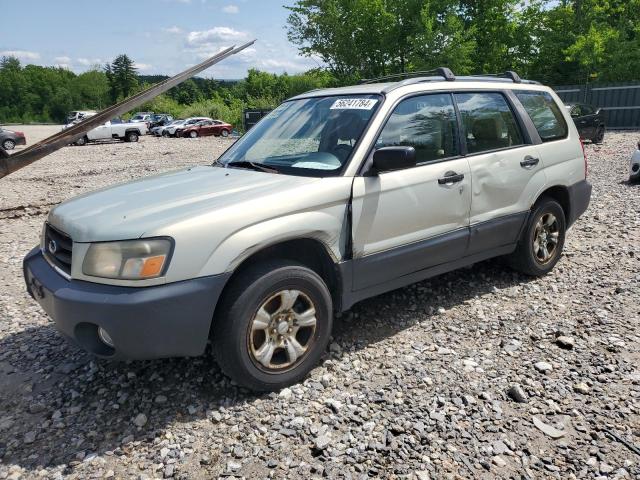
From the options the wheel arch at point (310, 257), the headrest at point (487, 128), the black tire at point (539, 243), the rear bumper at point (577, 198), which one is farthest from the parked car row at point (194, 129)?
the wheel arch at point (310, 257)

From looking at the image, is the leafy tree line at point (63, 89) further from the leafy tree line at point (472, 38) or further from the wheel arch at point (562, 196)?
the wheel arch at point (562, 196)

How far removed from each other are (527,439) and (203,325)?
6.08 ft

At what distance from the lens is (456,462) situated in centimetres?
250

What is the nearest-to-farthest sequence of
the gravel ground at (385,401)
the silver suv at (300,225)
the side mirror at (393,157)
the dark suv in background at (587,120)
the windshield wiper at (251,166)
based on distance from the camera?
the gravel ground at (385,401) → the silver suv at (300,225) → the side mirror at (393,157) → the windshield wiper at (251,166) → the dark suv in background at (587,120)

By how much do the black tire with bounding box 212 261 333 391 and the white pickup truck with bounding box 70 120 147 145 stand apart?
1186 inches

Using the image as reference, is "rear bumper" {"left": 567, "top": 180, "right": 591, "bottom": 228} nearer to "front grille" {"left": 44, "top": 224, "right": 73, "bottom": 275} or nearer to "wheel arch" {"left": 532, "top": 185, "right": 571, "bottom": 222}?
"wheel arch" {"left": 532, "top": 185, "right": 571, "bottom": 222}

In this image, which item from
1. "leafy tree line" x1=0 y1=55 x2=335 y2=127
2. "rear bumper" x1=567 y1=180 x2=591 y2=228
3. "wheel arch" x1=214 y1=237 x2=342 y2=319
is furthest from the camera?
"leafy tree line" x1=0 y1=55 x2=335 y2=127

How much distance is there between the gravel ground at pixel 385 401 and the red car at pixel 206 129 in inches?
1330

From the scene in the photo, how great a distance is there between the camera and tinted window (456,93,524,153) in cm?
409

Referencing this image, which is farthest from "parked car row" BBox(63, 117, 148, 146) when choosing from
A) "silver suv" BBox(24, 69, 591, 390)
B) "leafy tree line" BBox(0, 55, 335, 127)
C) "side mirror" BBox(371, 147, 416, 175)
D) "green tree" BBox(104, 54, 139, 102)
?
"green tree" BBox(104, 54, 139, 102)

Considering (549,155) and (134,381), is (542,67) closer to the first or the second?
(549,155)

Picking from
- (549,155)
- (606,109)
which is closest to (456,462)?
(549,155)

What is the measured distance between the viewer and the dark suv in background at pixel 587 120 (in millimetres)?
17078

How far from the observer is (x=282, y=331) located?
10.1ft
